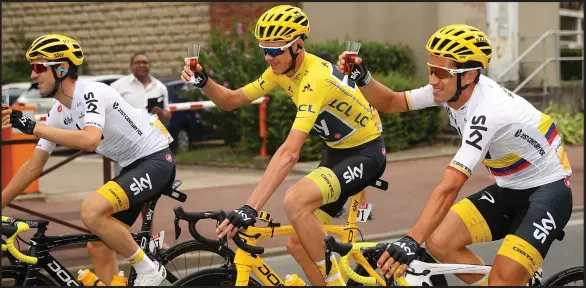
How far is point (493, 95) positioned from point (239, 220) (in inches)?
62.3

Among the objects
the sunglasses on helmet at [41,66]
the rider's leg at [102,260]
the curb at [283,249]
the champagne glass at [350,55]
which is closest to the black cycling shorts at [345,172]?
the champagne glass at [350,55]

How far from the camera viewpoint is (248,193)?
46.7ft

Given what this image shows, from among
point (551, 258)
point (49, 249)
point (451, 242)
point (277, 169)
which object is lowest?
point (551, 258)

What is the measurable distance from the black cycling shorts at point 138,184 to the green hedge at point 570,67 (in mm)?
18586

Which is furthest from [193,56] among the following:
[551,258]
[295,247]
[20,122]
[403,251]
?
[551,258]

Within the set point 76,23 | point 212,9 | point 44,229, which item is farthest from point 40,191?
point 76,23

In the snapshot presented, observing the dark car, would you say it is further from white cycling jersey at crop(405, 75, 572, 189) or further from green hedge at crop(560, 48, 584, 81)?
white cycling jersey at crop(405, 75, 572, 189)

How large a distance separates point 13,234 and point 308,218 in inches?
71.3

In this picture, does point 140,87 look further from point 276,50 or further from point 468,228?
point 468,228

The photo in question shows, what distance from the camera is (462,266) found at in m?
5.44

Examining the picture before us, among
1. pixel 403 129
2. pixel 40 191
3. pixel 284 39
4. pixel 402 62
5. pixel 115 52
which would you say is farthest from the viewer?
pixel 115 52

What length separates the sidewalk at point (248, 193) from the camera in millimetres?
11305

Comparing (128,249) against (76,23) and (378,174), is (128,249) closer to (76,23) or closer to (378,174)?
(378,174)

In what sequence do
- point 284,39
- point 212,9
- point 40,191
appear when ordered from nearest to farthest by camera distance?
point 284,39
point 40,191
point 212,9
